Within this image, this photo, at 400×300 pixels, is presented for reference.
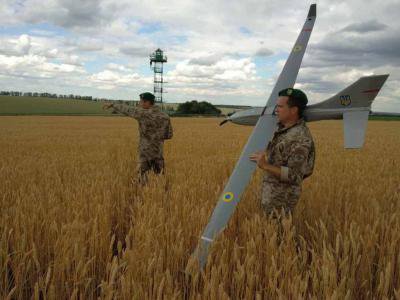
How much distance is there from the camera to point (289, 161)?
10.5ft

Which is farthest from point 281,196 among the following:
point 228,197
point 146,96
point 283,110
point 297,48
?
point 146,96

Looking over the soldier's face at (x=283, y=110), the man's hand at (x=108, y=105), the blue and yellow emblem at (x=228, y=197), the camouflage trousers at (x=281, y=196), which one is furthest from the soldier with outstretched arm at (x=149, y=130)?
the blue and yellow emblem at (x=228, y=197)

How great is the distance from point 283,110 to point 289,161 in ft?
1.62

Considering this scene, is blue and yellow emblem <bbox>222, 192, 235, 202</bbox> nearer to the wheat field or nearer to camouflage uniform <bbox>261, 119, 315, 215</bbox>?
the wheat field

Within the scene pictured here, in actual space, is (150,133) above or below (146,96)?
below

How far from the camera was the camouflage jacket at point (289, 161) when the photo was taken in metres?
3.16

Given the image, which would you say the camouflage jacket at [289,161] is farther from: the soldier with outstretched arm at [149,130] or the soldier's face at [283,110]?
the soldier with outstretched arm at [149,130]

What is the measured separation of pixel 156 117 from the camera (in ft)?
22.6

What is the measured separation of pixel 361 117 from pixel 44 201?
13.5 feet

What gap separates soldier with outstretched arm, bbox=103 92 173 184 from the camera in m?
6.70

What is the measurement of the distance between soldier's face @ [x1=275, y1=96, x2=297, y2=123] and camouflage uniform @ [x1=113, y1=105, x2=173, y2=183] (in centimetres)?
402

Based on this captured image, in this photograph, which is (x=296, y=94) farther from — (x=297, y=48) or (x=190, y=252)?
(x=190, y=252)

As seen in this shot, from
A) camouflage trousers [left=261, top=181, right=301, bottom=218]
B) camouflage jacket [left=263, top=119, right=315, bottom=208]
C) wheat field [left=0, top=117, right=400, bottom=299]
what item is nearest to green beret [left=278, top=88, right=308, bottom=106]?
→ camouflage jacket [left=263, top=119, right=315, bottom=208]

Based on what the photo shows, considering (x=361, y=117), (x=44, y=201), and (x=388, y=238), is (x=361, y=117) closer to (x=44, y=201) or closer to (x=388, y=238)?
(x=388, y=238)
